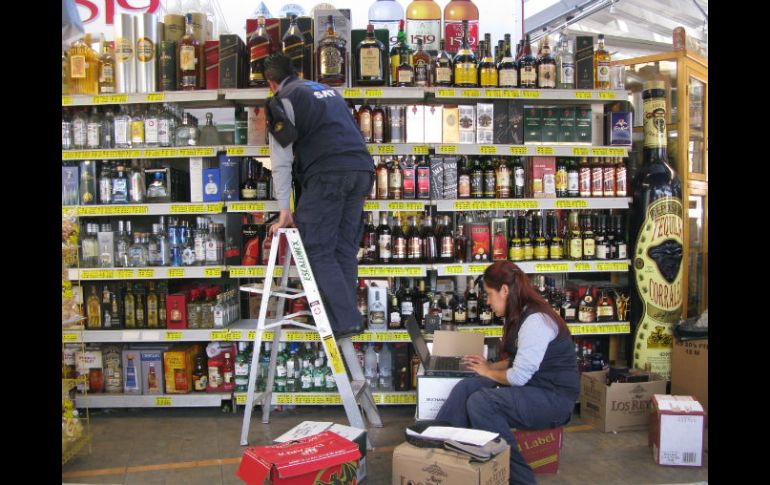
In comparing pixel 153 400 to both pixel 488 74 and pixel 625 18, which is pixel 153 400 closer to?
pixel 488 74

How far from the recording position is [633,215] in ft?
15.1

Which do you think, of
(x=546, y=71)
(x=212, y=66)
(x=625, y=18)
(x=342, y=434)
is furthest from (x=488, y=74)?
(x=625, y=18)

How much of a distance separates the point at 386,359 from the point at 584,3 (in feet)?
18.6

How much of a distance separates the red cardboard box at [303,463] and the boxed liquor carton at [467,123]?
2.39m

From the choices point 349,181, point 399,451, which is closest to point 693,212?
point 349,181

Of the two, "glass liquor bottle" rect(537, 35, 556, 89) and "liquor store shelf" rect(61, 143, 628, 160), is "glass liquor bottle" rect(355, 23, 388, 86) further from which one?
"glass liquor bottle" rect(537, 35, 556, 89)

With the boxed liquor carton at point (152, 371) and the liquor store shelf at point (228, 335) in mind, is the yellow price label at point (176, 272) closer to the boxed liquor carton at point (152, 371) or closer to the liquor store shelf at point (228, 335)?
the liquor store shelf at point (228, 335)

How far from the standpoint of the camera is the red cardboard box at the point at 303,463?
2.72 m

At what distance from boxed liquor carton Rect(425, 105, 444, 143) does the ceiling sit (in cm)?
444

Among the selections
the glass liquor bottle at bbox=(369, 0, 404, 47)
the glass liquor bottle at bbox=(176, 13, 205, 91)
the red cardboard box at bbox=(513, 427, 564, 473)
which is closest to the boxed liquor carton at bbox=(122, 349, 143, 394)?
the glass liquor bottle at bbox=(176, 13, 205, 91)

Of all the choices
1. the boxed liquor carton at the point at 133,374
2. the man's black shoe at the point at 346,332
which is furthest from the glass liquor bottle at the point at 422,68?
the boxed liquor carton at the point at 133,374

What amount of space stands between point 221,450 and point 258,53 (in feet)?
8.34

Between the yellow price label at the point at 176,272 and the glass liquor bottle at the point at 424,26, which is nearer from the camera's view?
the yellow price label at the point at 176,272
